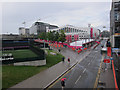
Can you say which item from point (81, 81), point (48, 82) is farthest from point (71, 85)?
point (48, 82)

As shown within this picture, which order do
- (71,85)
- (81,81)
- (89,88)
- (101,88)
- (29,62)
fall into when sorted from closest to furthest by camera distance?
1. (101,88)
2. (89,88)
3. (71,85)
4. (81,81)
5. (29,62)

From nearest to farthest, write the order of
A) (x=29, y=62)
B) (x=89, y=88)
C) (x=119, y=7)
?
(x=89, y=88)
(x=29, y=62)
(x=119, y=7)

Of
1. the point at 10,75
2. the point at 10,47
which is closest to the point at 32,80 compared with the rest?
the point at 10,75

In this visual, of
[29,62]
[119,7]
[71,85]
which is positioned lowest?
[71,85]

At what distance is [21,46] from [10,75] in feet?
119

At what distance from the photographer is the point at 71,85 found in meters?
13.0

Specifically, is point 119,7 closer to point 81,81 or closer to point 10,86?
point 81,81

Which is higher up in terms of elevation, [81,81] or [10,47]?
[10,47]

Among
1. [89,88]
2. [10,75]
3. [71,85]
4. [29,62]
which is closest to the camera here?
[89,88]

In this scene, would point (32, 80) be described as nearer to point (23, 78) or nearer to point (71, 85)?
point (23, 78)

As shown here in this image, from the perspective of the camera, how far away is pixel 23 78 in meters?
14.9

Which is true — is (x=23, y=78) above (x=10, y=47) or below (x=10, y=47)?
below

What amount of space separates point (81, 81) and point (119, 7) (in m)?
43.7

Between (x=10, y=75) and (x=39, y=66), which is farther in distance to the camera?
(x=39, y=66)
